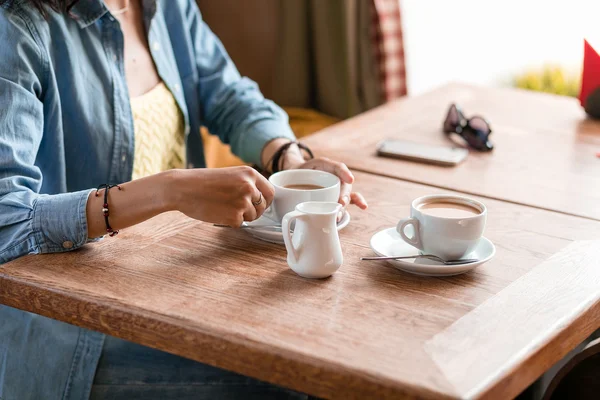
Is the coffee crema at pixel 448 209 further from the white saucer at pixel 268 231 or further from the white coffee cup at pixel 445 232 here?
the white saucer at pixel 268 231

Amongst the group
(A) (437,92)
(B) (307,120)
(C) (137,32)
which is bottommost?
(B) (307,120)

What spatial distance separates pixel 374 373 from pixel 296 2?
7.77 feet

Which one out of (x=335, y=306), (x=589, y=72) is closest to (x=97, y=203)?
(x=335, y=306)

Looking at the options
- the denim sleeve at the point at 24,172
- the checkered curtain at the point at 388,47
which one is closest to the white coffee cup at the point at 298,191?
the denim sleeve at the point at 24,172

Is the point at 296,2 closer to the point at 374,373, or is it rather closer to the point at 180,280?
the point at 180,280

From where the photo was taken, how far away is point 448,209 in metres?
1.13

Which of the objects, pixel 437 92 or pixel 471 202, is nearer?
pixel 471 202

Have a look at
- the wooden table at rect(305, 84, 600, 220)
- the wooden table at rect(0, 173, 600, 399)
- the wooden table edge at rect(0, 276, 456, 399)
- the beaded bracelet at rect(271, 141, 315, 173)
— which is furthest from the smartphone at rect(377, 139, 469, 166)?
the wooden table edge at rect(0, 276, 456, 399)

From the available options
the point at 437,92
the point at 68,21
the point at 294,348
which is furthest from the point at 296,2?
the point at 294,348

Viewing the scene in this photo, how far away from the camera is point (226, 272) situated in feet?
3.54

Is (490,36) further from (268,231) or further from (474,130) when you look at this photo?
(268,231)

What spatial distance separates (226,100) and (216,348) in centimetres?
94

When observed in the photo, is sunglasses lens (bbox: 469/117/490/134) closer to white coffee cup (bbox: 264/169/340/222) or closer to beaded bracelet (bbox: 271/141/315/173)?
beaded bracelet (bbox: 271/141/315/173)

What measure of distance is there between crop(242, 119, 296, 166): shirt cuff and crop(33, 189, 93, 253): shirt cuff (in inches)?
22.1
